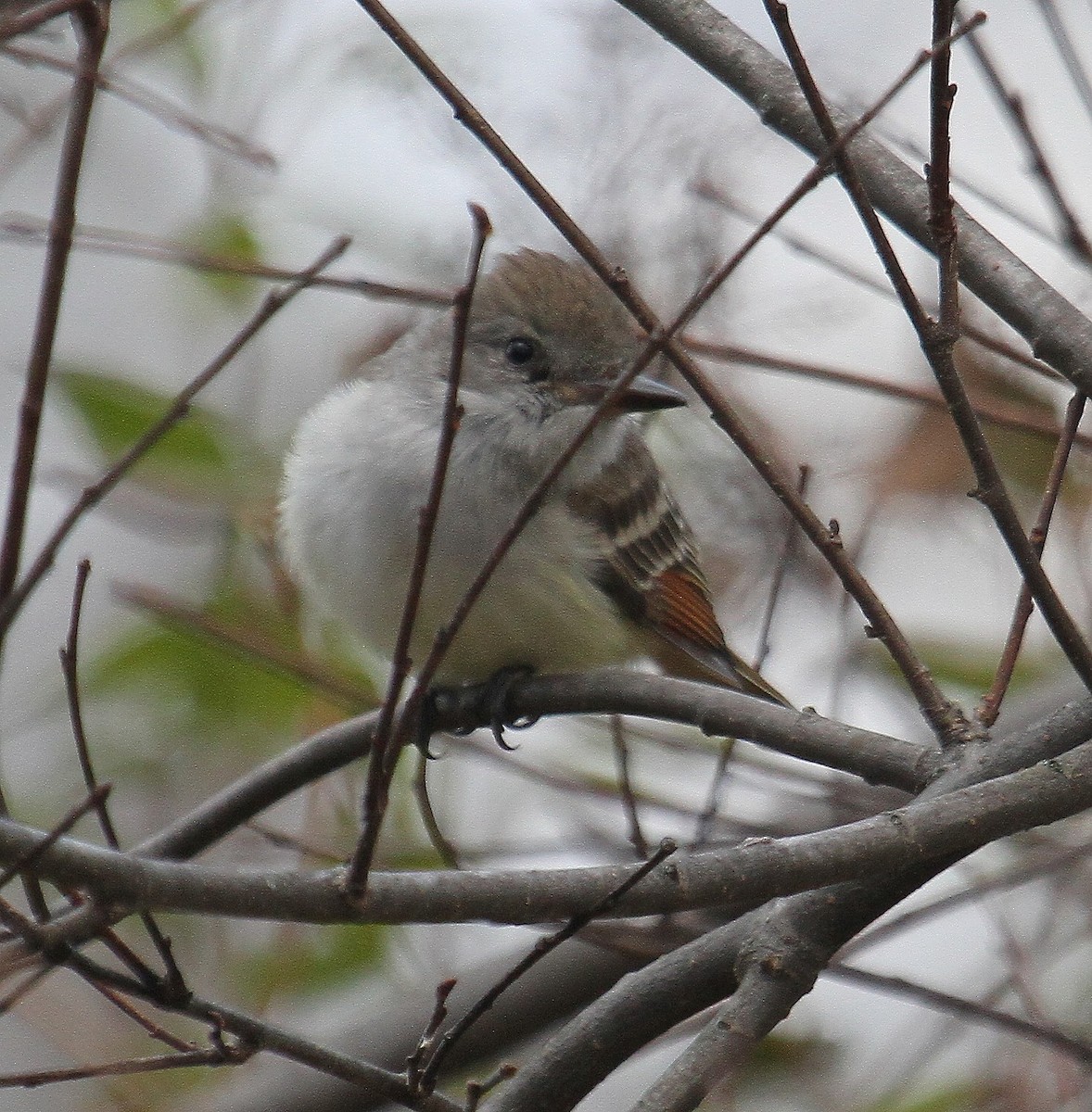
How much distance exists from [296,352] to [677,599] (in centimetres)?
310

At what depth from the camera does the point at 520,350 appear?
4.15m

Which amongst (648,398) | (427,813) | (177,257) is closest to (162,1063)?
(427,813)

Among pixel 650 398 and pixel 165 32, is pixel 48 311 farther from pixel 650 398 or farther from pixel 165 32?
pixel 165 32

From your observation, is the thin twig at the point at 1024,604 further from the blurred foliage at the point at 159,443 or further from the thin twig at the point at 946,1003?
the blurred foliage at the point at 159,443

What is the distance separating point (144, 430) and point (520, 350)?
119cm

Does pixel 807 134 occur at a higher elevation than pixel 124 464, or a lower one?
higher

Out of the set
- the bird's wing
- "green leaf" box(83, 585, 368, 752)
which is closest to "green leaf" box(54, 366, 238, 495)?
"green leaf" box(83, 585, 368, 752)

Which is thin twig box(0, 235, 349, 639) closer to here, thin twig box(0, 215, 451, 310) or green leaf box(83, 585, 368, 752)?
thin twig box(0, 215, 451, 310)

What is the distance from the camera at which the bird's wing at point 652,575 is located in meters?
4.25

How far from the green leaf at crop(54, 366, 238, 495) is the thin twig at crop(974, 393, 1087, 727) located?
267 centimetres

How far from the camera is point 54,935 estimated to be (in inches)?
75.5

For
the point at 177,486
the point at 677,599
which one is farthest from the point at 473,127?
the point at 177,486

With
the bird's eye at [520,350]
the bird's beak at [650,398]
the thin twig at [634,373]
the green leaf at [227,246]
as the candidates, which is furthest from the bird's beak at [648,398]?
the green leaf at [227,246]

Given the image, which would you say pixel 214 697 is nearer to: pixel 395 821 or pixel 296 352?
pixel 395 821
